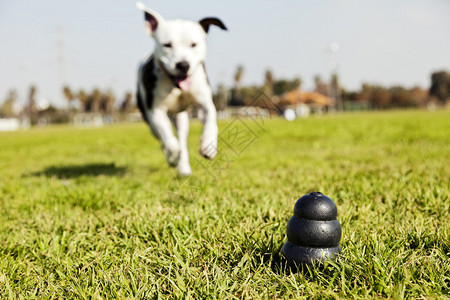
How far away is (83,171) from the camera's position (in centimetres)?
588

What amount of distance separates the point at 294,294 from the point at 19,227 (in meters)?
2.19

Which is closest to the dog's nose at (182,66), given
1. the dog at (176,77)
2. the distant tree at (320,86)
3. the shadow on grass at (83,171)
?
the dog at (176,77)

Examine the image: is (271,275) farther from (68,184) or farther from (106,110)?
(106,110)

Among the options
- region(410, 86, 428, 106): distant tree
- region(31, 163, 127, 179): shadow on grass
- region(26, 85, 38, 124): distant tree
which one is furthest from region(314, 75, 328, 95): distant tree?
region(31, 163, 127, 179): shadow on grass

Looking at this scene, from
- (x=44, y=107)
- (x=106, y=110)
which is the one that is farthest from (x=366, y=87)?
(x=44, y=107)

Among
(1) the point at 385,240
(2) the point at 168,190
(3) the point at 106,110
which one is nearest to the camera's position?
(1) the point at 385,240

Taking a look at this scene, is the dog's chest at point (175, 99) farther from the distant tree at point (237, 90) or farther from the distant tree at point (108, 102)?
the distant tree at point (108, 102)

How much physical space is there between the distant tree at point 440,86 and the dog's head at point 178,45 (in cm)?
11086

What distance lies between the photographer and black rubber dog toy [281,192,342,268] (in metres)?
1.67

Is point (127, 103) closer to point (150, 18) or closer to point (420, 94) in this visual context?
point (420, 94)

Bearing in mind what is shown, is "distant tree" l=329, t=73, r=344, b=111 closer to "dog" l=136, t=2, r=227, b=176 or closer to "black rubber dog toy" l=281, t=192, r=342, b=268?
"dog" l=136, t=2, r=227, b=176

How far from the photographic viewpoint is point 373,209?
2.74m

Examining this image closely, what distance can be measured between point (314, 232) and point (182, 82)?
2.60 metres

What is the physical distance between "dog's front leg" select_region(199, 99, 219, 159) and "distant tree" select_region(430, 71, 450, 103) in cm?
11059
